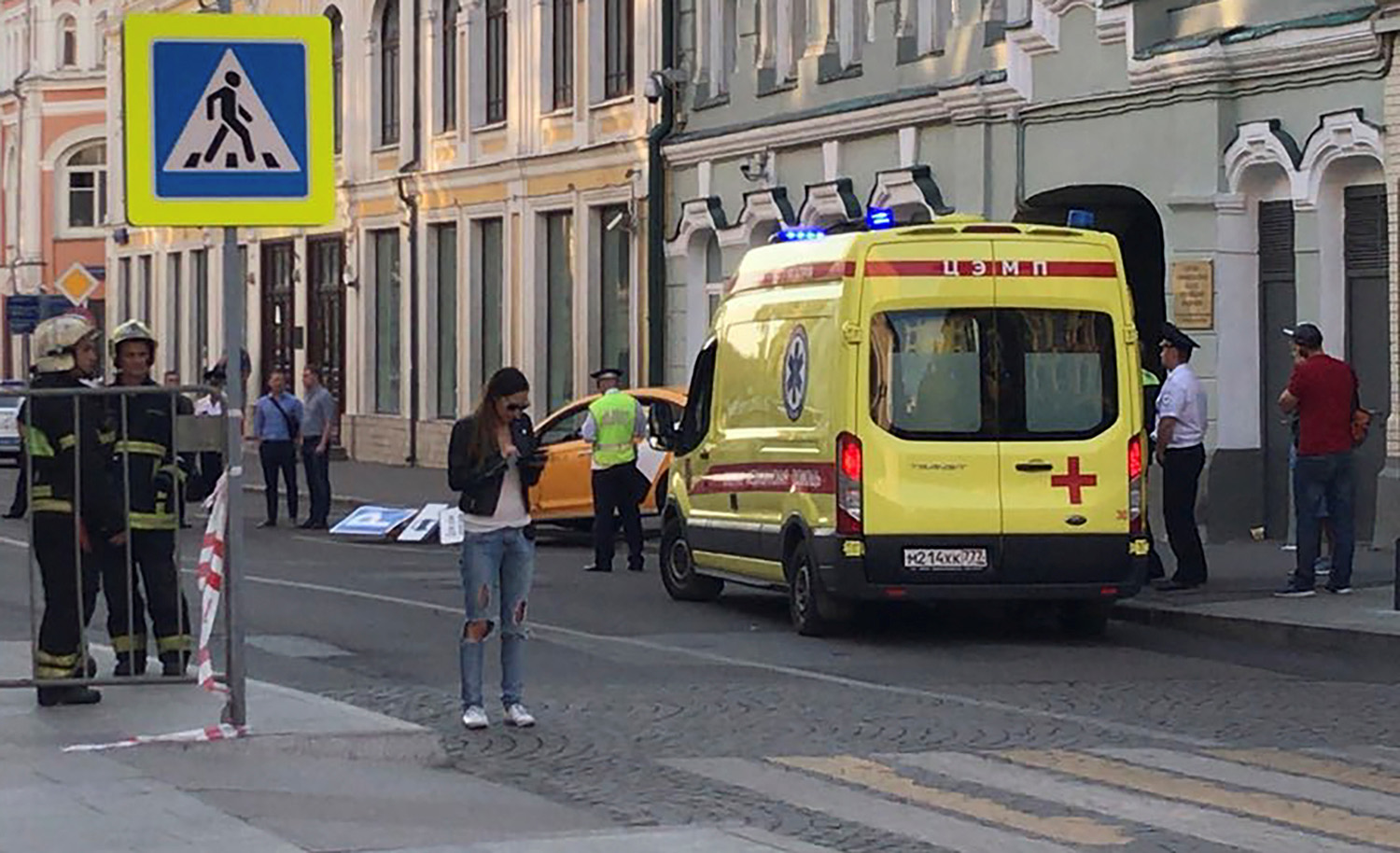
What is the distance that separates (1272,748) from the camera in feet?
40.3

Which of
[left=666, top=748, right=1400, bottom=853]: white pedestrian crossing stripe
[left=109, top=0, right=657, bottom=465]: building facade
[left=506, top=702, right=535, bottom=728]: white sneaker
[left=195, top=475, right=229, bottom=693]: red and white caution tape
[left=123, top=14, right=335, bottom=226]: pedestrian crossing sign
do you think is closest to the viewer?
[left=666, top=748, right=1400, bottom=853]: white pedestrian crossing stripe

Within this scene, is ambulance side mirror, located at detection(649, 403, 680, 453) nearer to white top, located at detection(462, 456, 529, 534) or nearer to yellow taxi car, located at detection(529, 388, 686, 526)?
yellow taxi car, located at detection(529, 388, 686, 526)

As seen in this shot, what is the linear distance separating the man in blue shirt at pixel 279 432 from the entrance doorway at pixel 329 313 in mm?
16229

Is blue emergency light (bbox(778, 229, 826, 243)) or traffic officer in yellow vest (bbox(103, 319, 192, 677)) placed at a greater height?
blue emergency light (bbox(778, 229, 826, 243))

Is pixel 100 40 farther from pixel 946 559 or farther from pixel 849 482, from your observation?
pixel 946 559

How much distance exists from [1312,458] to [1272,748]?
6.57 meters

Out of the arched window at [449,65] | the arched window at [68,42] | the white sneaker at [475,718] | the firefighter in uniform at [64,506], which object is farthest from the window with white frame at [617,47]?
the arched window at [68,42]

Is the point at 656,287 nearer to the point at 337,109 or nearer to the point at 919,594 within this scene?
the point at 337,109

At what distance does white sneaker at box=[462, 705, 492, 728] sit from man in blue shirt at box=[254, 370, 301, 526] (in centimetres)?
1728

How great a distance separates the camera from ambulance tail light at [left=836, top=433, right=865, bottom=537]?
16641 mm

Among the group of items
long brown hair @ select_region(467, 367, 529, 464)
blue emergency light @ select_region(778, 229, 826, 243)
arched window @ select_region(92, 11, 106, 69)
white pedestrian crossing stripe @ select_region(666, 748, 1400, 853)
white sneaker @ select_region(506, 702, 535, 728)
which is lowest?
white pedestrian crossing stripe @ select_region(666, 748, 1400, 853)

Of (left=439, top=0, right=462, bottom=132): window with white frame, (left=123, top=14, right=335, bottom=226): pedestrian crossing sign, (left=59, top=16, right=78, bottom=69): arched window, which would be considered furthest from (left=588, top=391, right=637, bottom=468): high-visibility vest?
(left=59, top=16, right=78, bottom=69): arched window

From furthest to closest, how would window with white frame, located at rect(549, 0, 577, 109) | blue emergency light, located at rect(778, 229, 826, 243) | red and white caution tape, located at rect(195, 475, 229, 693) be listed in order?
window with white frame, located at rect(549, 0, 577, 109) → blue emergency light, located at rect(778, 229, 826, 243) → red and white caution tape, located at rect(195, 475, 229, 693)

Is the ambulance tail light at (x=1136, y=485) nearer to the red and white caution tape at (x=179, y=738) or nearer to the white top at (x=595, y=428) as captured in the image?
the red and white caution tape at (x=179, y=738)
